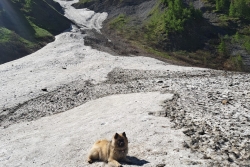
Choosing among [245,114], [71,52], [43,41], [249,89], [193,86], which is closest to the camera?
[245,114]

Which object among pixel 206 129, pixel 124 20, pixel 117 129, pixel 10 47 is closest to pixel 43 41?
pixel 10 47

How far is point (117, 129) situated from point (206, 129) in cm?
597

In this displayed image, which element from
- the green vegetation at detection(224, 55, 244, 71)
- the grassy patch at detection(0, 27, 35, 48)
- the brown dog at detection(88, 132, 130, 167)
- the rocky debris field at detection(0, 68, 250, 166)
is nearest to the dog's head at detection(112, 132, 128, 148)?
the brown dog at detection(88, 132, 130, 167)

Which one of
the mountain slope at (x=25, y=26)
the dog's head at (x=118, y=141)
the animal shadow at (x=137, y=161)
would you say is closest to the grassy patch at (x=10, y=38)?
the mountain slope at (x=25, y=26)

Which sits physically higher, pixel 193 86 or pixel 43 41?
pixel 43 41

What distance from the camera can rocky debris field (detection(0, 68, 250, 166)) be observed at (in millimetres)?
15148

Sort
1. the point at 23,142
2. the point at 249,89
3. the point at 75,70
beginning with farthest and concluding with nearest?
1. the point at 75,70
2. the point at 249,89
3. the point at 23,142

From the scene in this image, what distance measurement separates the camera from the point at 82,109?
2867 centimetres

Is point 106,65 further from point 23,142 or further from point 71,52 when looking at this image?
point 23,142

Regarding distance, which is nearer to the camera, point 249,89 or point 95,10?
point 249,89

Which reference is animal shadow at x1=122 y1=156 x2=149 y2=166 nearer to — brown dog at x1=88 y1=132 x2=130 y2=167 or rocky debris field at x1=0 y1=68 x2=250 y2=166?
brown dog at x1=88 y1=132 x2=130 y2=167

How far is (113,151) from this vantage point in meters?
14.0

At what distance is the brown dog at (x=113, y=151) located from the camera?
13.6 metres

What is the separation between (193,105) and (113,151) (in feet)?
31.0
